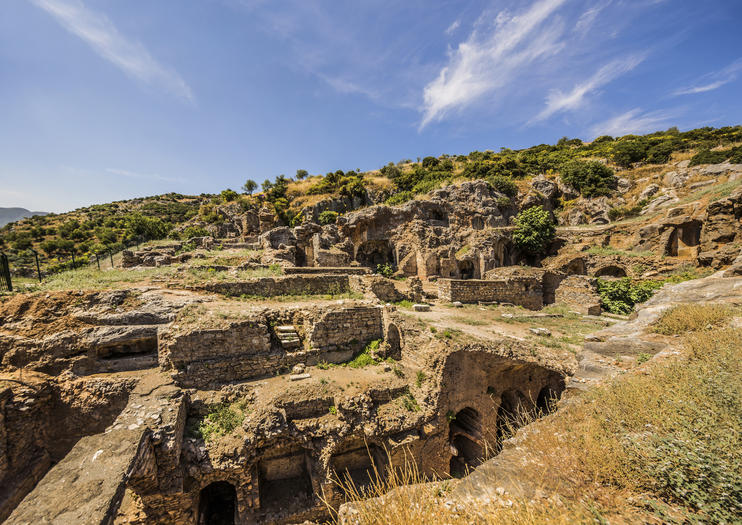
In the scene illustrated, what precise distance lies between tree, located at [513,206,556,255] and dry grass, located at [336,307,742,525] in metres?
23.4

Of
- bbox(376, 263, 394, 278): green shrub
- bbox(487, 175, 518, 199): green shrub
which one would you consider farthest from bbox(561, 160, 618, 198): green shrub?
bbox(376, 263, 394, 278): green shrub

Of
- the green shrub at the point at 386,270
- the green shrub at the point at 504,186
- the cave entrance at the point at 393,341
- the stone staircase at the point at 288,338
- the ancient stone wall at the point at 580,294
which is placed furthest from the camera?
the green shrub at the point at 504,186

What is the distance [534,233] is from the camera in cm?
2419

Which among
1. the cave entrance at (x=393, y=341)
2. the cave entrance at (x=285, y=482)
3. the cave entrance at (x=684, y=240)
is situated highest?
the cave entrance at (x=684, y=240)

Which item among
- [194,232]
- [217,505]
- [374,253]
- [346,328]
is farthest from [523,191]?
[194,232]

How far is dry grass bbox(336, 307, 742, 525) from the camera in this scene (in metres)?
1.94

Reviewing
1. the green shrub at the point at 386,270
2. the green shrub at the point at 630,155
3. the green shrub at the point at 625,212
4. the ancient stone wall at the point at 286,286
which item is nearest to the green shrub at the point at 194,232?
the green shrub at the point at 386,270

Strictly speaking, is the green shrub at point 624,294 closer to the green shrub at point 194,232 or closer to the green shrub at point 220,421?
the green shrub at point 220,421

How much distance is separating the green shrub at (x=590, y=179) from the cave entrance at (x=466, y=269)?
2150 cm

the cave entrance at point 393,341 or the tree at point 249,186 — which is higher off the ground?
the tree at point 249,186

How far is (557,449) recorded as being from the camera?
2930 mm

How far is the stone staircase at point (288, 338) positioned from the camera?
27.3ft

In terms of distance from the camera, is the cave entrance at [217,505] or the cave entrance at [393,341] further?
the cave entrance at [393,341]

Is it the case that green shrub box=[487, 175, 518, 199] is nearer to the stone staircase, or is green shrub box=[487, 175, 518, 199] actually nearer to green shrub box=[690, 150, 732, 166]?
green shrub box=[690, 150, 732, 166]
